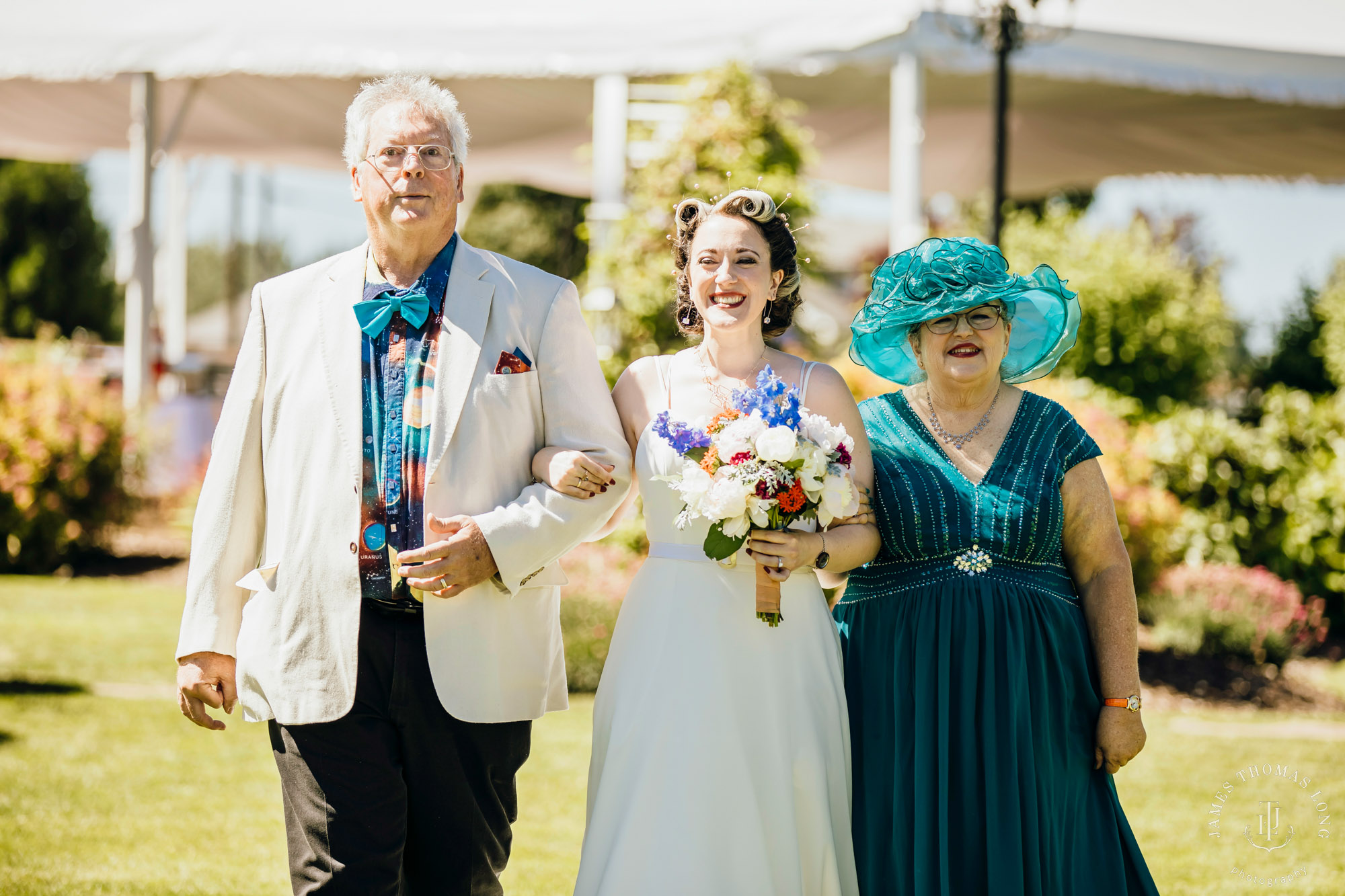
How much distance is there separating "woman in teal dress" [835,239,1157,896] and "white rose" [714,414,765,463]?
0.58 metres

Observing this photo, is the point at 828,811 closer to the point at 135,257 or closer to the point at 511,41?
the point at 511,41

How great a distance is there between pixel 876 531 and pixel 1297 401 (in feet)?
29.7

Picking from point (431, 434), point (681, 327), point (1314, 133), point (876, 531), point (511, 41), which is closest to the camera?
point (431, 434)

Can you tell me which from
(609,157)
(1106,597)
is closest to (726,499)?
(1106,597)

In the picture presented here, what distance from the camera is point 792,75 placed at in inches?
409

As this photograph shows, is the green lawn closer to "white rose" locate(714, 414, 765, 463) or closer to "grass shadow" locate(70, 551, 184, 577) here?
"white rose" locate(714, 414, 765, 463)

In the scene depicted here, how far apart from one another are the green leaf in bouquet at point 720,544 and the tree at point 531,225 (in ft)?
78.5

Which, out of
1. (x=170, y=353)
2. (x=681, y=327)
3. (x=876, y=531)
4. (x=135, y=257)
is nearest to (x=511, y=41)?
(x=135, y=257)

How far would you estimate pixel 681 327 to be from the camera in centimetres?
363

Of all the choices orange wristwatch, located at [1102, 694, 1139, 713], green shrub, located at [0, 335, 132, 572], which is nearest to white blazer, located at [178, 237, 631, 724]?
orange wristwatch, located at [1102, 694, 1139, 713]

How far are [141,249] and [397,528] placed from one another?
35.5ft

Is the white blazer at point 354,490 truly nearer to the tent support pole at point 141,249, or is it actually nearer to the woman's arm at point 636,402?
the woman's arm at point 636,402

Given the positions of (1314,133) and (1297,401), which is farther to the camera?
(1314,133)

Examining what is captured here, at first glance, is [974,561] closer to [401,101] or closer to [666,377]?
[666,377]
